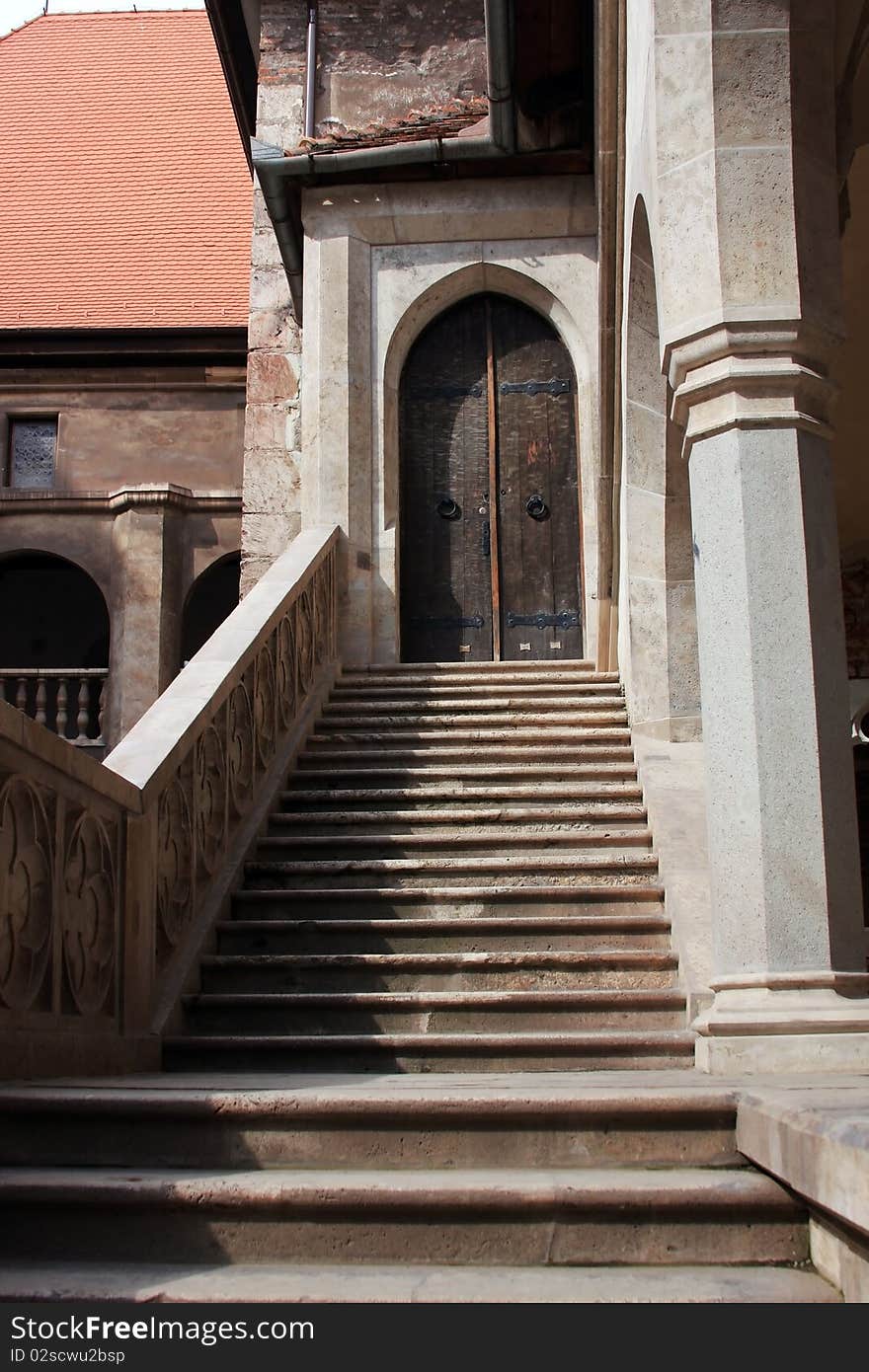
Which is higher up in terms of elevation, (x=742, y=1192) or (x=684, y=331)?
(x=684, y=331)

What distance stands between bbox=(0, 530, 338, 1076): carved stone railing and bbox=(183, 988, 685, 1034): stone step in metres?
0.24

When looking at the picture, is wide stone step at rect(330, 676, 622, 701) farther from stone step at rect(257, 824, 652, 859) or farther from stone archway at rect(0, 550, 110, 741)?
stone archway at rect(0, 550, 110, 741)

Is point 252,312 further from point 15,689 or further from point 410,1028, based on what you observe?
point 410,1028

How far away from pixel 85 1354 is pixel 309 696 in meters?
5.62

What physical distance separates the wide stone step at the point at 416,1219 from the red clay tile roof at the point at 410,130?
8.57m

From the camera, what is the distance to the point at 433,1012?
5.20 m

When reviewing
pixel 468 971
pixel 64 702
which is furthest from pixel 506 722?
pixel 64 702

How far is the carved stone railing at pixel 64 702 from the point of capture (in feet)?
43.8

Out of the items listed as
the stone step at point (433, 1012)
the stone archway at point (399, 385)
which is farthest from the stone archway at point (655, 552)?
the stone archway at point (399, 385)

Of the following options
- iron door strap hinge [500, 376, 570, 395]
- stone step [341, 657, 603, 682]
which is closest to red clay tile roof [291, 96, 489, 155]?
iron door strap hinge [500, 376, 570, 395]

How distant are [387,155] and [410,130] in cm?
27

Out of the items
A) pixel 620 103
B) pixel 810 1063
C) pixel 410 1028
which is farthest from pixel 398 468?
pixel 810 1063

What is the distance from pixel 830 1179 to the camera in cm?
256

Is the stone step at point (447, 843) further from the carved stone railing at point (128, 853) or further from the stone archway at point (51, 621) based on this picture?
the stone archway at point (51, 621)
